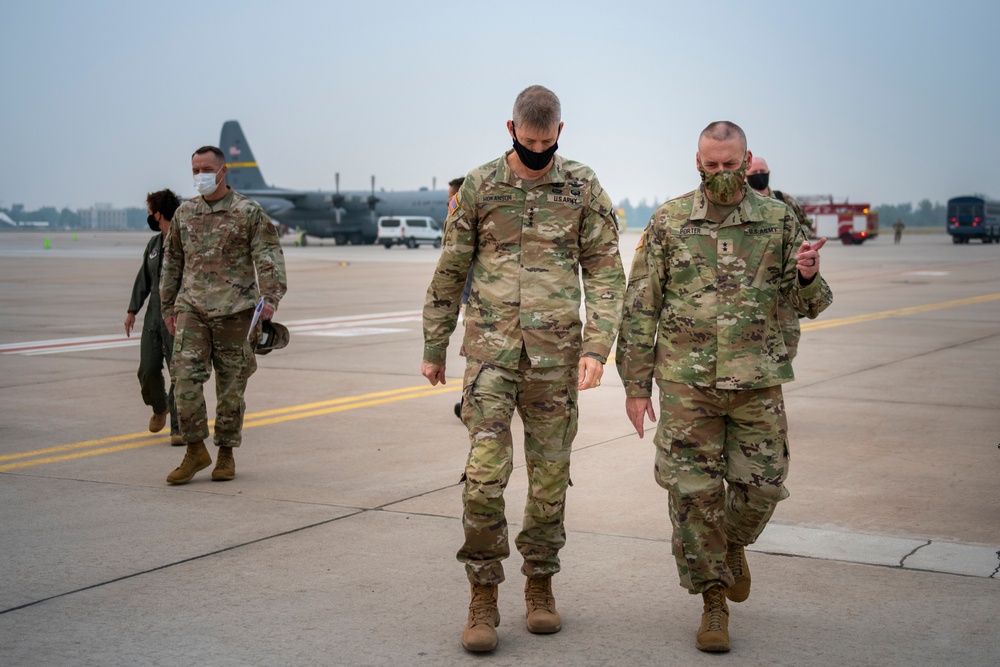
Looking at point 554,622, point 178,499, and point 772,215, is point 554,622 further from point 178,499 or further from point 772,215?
point 178,499

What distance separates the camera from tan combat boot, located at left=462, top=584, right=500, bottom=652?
4.30 m

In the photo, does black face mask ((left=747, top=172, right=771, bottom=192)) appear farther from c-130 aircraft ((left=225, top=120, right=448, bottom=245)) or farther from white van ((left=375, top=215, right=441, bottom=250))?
c-130 aircraft ((left=225, top=120, right=448, bottom=245))

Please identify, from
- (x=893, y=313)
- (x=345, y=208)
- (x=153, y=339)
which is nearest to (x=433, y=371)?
(x=153, y=339)

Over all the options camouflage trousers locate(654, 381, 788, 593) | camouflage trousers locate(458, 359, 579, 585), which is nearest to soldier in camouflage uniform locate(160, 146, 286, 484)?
camouflage trousers locate(458, 359, 579, 585)

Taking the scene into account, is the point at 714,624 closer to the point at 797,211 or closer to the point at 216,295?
the point at 216,295

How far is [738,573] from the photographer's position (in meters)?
4.73

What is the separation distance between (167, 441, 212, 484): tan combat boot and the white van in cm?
5701

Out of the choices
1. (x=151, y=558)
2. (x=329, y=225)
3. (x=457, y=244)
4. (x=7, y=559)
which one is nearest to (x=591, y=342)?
(x=457, y=244)

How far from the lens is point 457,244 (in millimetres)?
4730

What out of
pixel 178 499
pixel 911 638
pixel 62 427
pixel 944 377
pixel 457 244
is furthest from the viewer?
pixel 944 377

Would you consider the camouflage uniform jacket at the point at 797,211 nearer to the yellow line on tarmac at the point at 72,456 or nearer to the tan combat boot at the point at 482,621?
the tan combat boot at the point at 482,621

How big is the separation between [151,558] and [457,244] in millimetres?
2282

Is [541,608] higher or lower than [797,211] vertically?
lower

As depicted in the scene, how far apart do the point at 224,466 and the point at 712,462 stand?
156 inches
